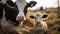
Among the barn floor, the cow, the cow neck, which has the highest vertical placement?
the cow neck

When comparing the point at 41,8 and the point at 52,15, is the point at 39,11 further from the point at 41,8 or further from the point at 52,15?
the point at 52,15

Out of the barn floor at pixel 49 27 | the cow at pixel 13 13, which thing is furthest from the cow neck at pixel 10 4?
the barn floor at pixel 49 27

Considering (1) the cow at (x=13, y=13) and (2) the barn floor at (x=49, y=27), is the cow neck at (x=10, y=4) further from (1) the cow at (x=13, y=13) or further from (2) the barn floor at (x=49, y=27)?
(2) the barn floor at (x=49, y=27)

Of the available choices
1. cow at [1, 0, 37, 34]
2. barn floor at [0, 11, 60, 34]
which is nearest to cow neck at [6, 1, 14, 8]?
cow at [1, 0, 37, 34]

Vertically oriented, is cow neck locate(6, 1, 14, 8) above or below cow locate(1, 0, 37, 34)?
above

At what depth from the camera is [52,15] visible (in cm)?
180

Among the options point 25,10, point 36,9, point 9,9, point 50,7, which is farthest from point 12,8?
point 50,7

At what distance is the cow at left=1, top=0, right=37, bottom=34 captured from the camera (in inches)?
69.6

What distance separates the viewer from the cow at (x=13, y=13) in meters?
1.77

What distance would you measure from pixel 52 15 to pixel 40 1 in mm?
218

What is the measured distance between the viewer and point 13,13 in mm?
1796

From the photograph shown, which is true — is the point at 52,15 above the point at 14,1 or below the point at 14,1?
below

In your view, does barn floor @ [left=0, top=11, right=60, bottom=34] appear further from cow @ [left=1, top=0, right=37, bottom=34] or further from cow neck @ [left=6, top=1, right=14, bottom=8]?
cow neck @ [left=6, top=1, right=14, bottom=8]

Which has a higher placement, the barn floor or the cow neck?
the cow neck
